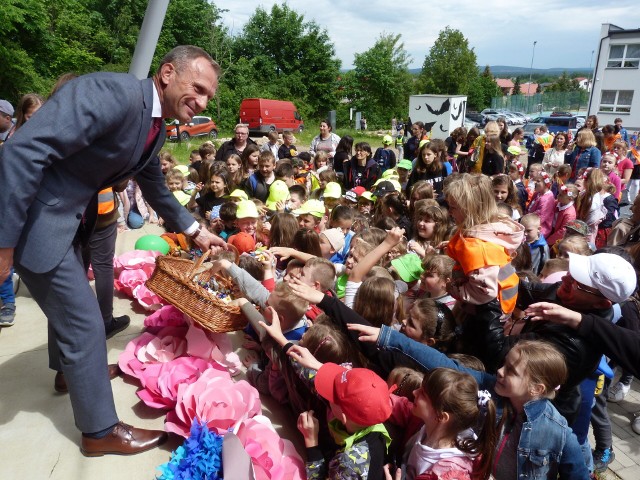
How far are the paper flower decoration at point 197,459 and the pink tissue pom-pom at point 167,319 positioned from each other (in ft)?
4.12

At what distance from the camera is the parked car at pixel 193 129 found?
20.4m

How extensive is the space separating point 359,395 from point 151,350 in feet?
5.29

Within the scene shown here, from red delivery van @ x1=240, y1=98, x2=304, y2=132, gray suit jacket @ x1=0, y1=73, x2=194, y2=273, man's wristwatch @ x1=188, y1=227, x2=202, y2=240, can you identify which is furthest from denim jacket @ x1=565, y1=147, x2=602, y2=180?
red delivery van @ x1=240, y1=98, x2=304, y2=132

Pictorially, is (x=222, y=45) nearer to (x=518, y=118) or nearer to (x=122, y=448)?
(x=518, y=118)

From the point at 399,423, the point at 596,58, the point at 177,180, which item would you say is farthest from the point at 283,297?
the point at 596,58

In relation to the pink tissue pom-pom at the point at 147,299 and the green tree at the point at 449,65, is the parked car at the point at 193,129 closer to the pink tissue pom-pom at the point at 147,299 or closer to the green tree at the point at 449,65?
the pink tissue pom-pom at the point at 147,299

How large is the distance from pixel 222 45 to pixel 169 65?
3462 cm

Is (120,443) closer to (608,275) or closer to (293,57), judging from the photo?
(608,275)

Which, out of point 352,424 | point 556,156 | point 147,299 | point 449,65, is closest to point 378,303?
point 352,424

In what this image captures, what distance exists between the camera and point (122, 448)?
2172mm

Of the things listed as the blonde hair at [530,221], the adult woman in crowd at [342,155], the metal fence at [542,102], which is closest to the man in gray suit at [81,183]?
the blonde hair at [530,221]

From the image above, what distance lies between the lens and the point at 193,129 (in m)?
22.0

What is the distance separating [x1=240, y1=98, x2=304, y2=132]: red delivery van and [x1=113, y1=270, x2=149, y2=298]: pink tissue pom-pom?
21.8m

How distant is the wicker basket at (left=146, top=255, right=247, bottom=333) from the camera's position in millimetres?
2455
